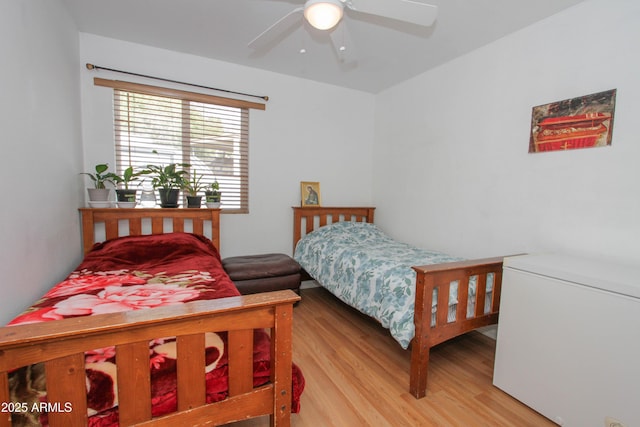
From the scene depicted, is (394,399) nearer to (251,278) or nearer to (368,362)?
(368,362)

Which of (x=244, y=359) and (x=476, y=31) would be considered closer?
(x=244, y=359)

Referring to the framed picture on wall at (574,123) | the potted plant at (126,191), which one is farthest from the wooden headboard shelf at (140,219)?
the framed picture on wall at (574,123)

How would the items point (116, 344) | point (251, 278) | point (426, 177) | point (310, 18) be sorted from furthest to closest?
point (426, 177) → point (251, 278) → point (310, 18) → point (116, 344)

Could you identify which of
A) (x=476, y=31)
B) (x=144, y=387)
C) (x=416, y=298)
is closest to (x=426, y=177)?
(x=476, y=31)

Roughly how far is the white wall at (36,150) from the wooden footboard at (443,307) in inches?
75.1

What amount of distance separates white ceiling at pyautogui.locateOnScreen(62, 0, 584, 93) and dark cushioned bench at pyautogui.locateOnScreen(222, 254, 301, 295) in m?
1.94

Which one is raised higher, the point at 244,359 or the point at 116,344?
the point at 116,344

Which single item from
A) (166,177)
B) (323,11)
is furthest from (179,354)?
(166,177)

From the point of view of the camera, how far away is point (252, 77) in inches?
117

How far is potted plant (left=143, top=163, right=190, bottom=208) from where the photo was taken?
2.46m

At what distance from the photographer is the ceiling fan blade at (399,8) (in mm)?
1441

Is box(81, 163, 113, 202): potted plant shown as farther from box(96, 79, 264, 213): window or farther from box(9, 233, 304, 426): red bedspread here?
box(9, 233, 304, 426): red bedspread

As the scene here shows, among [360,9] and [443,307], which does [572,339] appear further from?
[360,9]

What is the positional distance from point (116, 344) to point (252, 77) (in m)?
2.78
